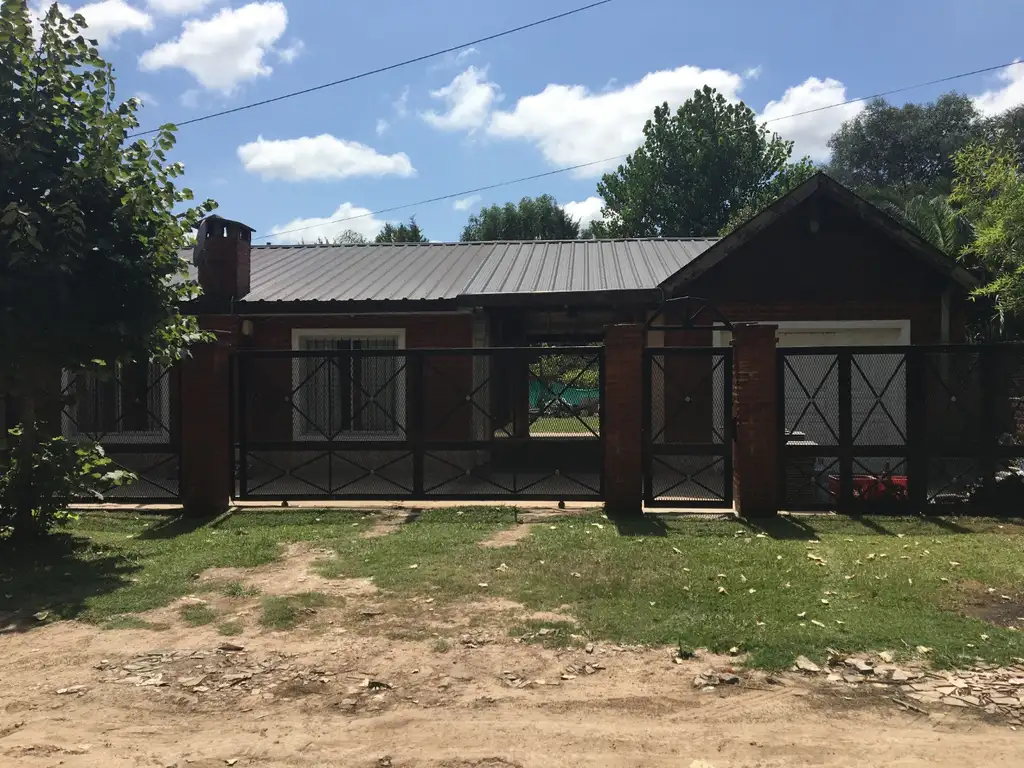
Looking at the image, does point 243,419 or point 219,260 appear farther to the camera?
point 219,260

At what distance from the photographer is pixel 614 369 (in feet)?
25.6

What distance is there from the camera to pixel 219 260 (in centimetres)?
1176

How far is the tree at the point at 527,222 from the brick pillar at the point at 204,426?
36.9m

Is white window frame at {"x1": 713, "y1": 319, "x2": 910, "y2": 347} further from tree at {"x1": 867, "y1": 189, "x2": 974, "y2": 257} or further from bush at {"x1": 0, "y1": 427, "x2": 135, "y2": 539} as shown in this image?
bush at {"x1": 0, "y1": 427, "x2": 135, "y2": 539}

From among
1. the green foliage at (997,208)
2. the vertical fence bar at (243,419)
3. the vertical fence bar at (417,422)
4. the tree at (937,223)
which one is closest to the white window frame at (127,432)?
the vertical fence bar at (243,419)

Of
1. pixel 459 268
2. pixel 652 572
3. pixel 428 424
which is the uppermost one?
pixel 459 268

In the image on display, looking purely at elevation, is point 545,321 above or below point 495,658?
above

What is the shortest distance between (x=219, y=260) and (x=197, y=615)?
26.7 ft

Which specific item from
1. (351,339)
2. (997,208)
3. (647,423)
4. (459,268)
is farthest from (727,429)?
(459,268)

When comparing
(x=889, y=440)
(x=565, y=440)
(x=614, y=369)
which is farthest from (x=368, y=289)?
(x=889, y=440)

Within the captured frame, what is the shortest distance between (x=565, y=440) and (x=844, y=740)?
5777mm

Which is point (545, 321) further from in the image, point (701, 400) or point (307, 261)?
point (307, 261)

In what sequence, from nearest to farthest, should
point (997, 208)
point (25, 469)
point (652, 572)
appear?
point (652, 572), point (25, 469), point (997, 208)

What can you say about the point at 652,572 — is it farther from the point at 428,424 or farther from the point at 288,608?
the point at 428,424
